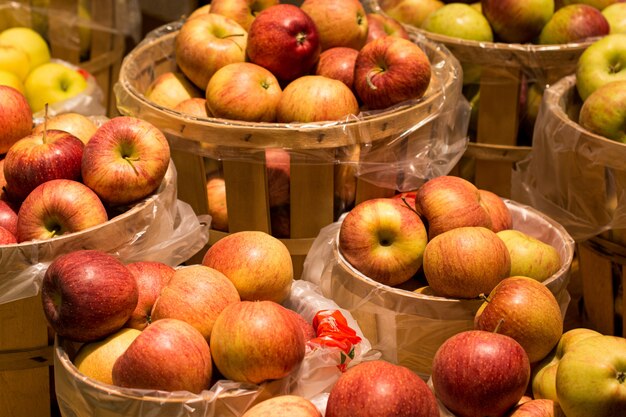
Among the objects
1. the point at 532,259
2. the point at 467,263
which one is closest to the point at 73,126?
the point at 467,263

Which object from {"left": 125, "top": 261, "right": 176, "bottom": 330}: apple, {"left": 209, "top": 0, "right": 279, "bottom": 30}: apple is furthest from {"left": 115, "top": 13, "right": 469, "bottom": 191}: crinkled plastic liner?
{"left": 125, "top": 261, "right": 176, "bottom": 330}: apple

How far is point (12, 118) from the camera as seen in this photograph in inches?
81.7

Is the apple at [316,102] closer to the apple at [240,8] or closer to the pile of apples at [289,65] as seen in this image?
the pile of apples at [289,65]

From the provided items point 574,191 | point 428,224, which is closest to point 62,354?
point 428,224

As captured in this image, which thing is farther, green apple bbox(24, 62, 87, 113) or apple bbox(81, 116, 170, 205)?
green apple bbox(24, 62, 87, 113)

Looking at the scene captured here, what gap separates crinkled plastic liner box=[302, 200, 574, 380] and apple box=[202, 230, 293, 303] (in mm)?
205

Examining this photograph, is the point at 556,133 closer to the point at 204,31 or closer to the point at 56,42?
the point at 204,31

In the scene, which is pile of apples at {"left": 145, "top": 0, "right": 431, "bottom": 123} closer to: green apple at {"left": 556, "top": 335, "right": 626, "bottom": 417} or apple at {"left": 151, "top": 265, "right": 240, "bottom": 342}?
apple at {"left": 151, "top": 265, "right": 240, "bottom": 342}

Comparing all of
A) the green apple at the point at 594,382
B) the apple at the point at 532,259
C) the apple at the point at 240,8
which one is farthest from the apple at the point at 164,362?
the apple at the point at 240,8

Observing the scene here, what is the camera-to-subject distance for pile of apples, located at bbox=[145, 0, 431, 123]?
218cm

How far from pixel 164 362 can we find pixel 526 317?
677 millimetres

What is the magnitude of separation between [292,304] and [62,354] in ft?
1.67

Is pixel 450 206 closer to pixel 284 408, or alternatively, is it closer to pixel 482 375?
pixel 482 375

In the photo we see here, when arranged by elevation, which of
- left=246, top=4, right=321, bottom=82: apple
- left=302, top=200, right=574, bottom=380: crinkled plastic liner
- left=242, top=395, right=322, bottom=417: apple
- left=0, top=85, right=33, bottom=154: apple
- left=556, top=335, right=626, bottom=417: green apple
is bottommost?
left=302, top=200, right=574, bottom=380: crinkled plastic liner
